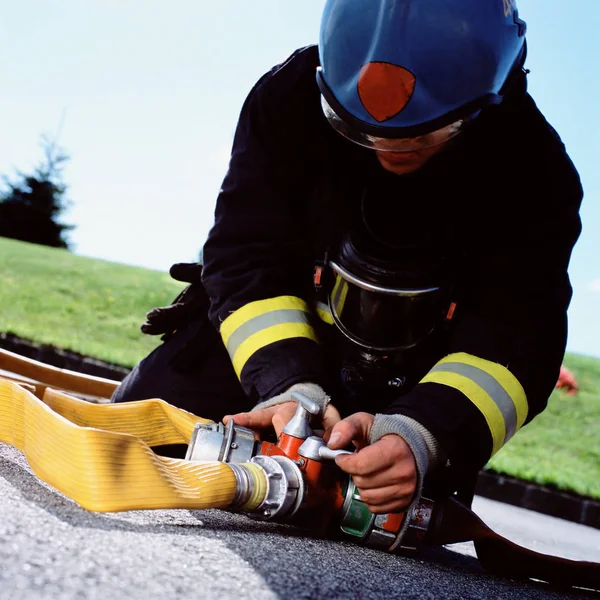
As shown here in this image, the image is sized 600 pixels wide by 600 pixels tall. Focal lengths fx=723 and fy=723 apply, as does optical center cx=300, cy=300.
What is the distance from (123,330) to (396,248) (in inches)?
278

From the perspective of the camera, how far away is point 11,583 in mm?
899

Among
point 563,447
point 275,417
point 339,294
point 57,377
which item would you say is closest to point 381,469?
point 275,417

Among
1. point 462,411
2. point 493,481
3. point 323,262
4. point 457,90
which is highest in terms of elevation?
point 457,90

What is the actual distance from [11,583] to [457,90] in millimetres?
1340

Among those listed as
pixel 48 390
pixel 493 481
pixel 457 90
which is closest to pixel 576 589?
pixel 457 90

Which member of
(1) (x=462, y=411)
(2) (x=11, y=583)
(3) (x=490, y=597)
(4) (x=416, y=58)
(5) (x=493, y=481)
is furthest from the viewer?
(5) (x=493, y=481)

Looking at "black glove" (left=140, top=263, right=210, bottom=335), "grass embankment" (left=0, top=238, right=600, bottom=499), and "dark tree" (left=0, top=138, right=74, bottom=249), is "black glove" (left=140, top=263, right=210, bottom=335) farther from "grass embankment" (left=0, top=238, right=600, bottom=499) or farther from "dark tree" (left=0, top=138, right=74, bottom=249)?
"dark tree" (left=0, top=138, right=74, bottom=249)

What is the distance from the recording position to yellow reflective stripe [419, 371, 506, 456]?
5.93 ft

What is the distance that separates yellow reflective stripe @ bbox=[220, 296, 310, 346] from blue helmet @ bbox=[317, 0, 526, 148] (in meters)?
0.59

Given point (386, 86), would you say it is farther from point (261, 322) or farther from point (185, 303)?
point (185, 303)

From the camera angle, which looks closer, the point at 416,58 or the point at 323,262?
the point at 416,58

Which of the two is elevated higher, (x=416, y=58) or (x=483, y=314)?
(x=416, y=58)

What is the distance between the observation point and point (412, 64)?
1.62m

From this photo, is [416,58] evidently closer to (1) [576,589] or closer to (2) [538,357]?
(2) [538,357]
